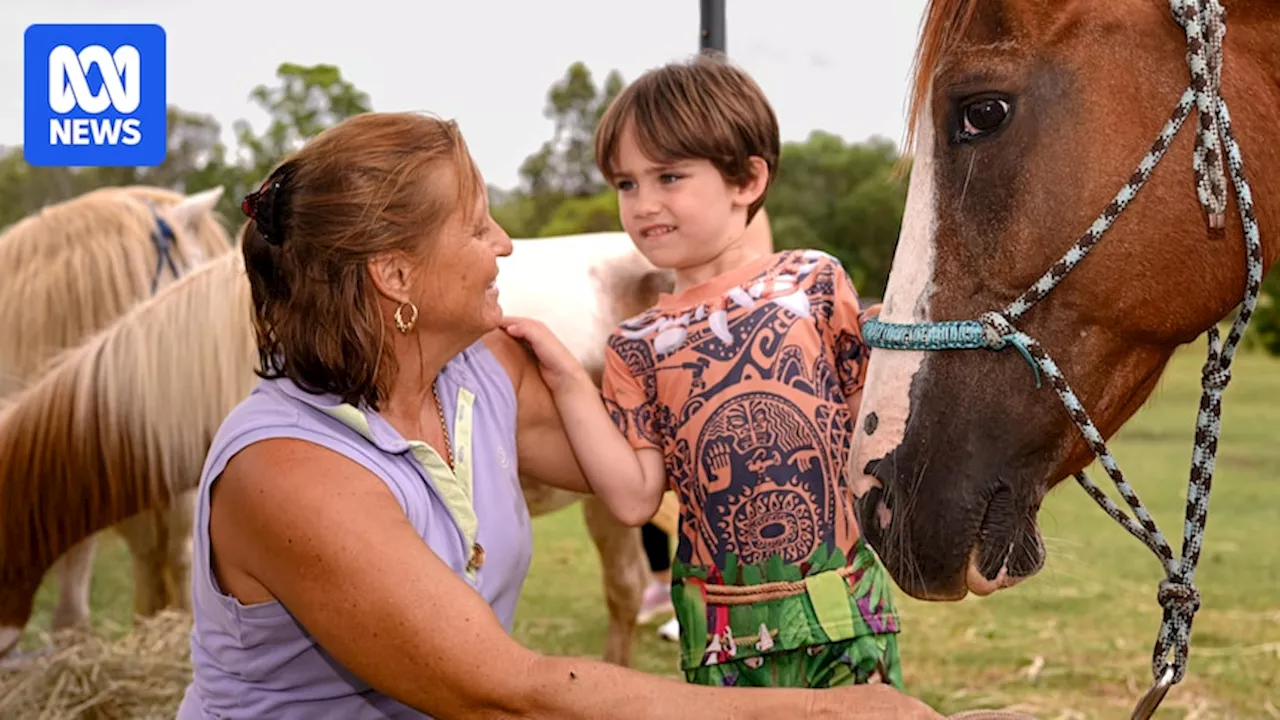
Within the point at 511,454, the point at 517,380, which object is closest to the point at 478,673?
the point at 511,454

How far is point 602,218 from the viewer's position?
3596 millimetres

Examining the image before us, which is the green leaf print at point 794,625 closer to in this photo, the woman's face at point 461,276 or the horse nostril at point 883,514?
the horse nostril at point 883,514

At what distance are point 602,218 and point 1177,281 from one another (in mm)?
2356

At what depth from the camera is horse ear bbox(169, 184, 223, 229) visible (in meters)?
3.81

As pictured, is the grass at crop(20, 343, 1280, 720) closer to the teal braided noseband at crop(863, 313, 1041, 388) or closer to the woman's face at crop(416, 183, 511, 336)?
the teal braided noseband at crop(863, 313, 1041, 388)

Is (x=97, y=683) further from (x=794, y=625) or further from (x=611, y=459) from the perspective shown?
(x=794, y=625)

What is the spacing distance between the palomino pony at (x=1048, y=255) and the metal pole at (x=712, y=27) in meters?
1.49

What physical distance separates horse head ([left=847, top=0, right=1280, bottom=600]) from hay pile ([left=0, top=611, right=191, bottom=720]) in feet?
7.19

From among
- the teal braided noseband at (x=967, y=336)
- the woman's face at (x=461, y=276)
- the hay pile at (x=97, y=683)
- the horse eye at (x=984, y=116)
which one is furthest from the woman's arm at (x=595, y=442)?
the hay pile at (x=97, y=683)

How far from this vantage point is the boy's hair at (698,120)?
1.80m

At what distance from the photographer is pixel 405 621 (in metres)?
1.27

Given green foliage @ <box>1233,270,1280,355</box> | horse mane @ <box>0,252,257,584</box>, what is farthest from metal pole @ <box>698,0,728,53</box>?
green foliage @ <box>1233,270,1280,355</box>

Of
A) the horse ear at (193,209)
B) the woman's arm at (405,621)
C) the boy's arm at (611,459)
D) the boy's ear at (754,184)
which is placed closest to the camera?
the woman's arm at (405,621)

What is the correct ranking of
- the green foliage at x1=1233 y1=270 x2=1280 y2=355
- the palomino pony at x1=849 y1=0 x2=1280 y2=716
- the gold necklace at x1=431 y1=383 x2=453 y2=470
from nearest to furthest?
1. the palomino pony at x1=849 y1=0 x2=1280 y2=716
2. the gold necklace at x1=431 y1=383 x2=453 y2=470
3. the green foliage at x1=1233 y1=270 x2=1280 y2=355
